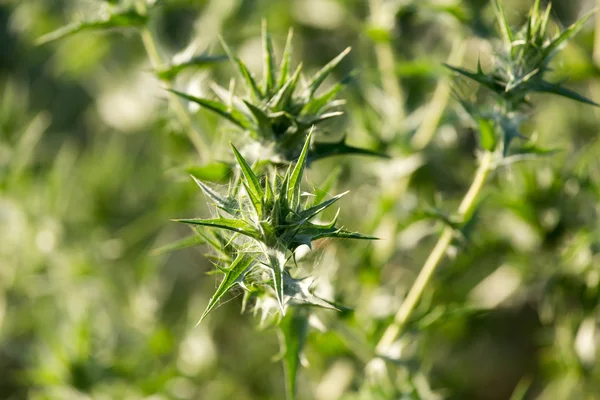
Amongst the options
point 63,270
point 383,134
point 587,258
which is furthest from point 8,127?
point 587,258

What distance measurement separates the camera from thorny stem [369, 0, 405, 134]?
41.3 inches

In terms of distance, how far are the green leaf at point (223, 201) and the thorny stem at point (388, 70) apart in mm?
487

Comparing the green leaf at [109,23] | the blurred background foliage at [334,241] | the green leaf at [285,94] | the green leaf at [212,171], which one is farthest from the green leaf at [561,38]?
the green leaf at [109,23]

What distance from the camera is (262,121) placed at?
2.17 ft

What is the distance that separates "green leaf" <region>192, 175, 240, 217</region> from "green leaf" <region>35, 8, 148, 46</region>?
0.98 ft

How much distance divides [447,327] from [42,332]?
2.46 feet

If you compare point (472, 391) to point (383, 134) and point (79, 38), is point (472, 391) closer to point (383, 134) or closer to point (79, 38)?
point (383, 134)

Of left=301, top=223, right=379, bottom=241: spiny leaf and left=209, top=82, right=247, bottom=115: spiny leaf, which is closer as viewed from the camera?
left=301, top=223, right=379, bottom=241: spiny leaf

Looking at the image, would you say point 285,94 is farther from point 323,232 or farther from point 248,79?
point 323,232

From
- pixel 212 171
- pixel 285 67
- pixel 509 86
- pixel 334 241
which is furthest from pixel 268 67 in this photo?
pixel 334 241

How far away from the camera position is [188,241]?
684 millimetres

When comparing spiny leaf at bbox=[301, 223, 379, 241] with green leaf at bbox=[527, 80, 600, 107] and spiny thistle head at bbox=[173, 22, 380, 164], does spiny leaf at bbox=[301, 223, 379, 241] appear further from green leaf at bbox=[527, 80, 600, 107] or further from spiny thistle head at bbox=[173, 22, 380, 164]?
green leaf at bbox=[527, 80, 600, 107]

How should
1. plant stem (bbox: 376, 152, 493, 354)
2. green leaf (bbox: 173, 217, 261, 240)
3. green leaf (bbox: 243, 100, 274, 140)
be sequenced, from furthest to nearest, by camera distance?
plant stem (bbox: 376, 152, 493, 354) → green leaf (bbox: 243, 100, 274, 140) → green leaf (bbox: 173, 217, 261, 240)

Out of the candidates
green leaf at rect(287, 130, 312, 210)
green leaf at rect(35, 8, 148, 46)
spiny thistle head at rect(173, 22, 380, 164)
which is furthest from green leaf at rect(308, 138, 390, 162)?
green leaf at rect(35, 8, 148, 46)
